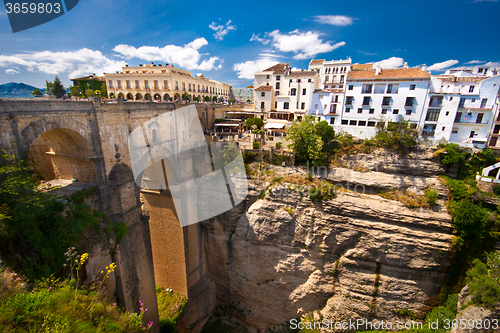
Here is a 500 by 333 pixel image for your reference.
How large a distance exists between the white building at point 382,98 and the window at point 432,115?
0.59 metres

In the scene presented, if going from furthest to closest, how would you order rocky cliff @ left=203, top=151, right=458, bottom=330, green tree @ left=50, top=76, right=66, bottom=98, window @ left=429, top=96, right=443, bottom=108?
1. green tree @ left=50, top=76, right=66, bottom=98
2. window @ left=429, top=96, right=443, bottom=108
3. rocky cliff @ left=203, top=151, right=458, bottom=330

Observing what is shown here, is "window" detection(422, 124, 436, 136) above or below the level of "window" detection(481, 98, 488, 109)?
below

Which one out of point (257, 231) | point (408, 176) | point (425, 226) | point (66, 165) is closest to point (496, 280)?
point (425, 226)

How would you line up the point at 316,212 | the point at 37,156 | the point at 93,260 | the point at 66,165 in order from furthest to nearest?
the point at 316,212, the point at 37,156, the point at 66,165, the point at 93,260

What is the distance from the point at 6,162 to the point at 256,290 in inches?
667

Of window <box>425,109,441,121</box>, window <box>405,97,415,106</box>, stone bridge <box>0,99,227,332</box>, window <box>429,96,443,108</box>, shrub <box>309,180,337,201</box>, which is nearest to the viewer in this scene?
stone bridge <box>0,99,227,332</box>

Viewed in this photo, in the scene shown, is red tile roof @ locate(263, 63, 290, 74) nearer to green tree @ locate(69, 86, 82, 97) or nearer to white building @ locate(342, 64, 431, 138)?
white building @ locate(342, 64, 431, 138)

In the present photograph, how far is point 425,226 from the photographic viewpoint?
46.1ft

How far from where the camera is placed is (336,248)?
1546 centimetres

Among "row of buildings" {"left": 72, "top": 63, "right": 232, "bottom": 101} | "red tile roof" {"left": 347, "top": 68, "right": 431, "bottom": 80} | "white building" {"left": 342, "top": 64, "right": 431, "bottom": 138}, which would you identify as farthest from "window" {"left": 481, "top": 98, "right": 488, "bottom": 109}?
"row of buildings" {"left": 72, "top": 63, "right": 232, "bottom": 101}

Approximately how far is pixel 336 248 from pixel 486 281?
7684 mm

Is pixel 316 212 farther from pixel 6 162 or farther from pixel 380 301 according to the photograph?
pixel 6 162

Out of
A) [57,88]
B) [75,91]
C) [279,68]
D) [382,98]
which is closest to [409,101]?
[382,98]

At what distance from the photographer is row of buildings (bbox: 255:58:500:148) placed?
55.2ft
